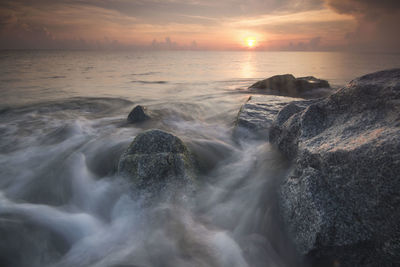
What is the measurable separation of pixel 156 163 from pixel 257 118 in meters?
3.66

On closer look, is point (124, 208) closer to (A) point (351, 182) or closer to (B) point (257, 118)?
(A) point (351, 182)

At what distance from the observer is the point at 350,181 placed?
2236 millimetres

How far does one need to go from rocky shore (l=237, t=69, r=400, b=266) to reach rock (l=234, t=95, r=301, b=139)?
8.19ft

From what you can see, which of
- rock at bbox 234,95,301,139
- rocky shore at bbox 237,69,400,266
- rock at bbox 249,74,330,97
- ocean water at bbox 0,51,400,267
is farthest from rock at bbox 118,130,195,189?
rock at bbox 249,74,330,97

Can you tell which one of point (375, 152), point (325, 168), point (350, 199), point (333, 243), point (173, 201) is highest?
point (375, 152)

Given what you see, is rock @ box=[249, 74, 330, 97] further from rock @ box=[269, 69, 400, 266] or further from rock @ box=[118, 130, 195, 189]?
rock @ box=[118, 130, 195, 189]

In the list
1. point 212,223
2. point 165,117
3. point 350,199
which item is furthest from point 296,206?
point 165,117

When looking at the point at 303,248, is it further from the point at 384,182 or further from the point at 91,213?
the point at 91,213

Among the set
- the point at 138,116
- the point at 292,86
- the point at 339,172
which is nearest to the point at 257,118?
the point at 138,116

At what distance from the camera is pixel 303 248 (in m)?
2.49

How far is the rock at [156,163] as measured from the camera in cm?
361

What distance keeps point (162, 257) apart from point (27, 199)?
115 inches

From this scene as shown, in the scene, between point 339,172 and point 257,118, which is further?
point 257,118

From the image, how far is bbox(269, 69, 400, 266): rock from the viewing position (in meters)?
1.97
